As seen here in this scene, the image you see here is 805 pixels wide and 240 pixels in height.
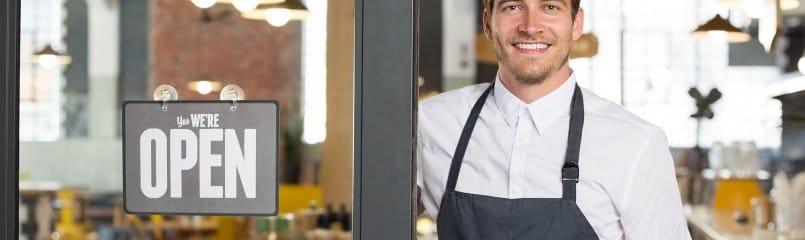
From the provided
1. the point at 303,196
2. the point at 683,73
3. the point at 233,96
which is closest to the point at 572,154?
the point at 233,96

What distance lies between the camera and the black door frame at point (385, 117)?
140 cm

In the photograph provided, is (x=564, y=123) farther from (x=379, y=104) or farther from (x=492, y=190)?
(x=379, y=104)

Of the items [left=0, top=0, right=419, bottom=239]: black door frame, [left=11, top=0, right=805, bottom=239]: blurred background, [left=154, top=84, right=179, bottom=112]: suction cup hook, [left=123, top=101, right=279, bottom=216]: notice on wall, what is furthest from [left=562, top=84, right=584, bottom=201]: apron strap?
[left=11, top=0, right=805, bottom=239]: blurred background

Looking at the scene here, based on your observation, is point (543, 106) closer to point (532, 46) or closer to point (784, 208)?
point (532, 46)

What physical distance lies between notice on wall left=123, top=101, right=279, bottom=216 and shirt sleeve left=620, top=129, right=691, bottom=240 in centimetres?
61

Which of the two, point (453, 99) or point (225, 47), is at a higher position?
point (225, 47)

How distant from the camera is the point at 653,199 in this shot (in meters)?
1.69

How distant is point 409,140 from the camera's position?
4.61 feet

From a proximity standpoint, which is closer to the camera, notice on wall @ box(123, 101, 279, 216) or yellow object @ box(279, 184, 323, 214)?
notice on wall @ box(123, 101, 279, 216)

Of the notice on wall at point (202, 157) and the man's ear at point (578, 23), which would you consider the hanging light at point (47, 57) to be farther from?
the man's ear at point (578, 23)

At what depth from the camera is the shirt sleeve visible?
1682 millimetres

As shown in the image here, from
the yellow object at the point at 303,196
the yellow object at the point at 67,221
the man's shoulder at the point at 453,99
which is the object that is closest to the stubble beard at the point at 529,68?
the man's shoulder at the point at 453,99

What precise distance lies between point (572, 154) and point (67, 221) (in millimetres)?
6333

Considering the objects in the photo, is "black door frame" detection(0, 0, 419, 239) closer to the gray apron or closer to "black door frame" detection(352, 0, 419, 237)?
"black door frame" detection(352, 0, 419, 237)
